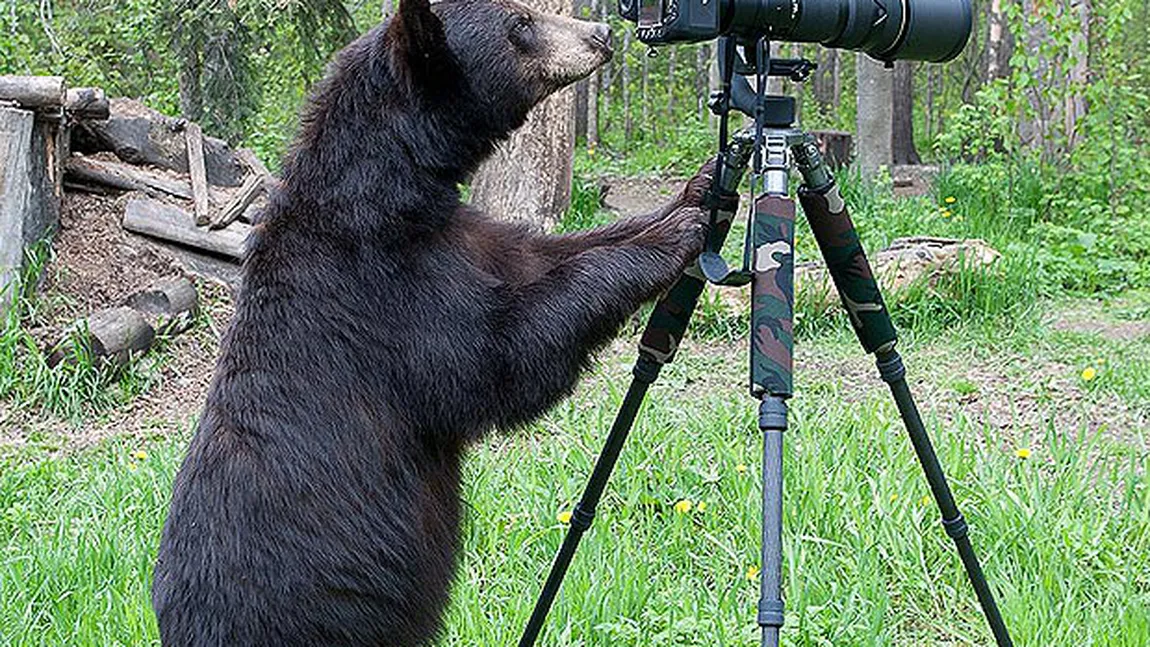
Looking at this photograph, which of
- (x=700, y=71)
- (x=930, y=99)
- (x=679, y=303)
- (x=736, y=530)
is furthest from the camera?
(x=700, y=71)

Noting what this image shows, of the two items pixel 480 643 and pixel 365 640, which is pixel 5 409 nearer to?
pixel 480 643

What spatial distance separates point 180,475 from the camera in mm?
2908

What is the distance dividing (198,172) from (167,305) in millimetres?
1227

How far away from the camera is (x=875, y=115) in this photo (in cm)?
1187

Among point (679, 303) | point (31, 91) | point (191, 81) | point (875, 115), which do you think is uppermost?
point (679, 303)

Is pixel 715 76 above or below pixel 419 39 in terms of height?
below

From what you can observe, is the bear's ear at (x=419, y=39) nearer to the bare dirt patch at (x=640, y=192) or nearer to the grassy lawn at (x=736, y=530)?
the grassy lawn at (x=736, y=530)

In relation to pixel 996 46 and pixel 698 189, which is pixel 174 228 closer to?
pixel 698 189

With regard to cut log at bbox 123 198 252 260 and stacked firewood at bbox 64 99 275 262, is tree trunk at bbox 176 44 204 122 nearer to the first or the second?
stacked firewood at bbox 64 99 275 262

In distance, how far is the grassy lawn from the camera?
143 inches

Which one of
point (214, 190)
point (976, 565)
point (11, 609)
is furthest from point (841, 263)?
point (214, 190)

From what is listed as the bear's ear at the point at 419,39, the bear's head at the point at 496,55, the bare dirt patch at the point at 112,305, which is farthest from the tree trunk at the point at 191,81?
the bear's ear at the point at 419,39

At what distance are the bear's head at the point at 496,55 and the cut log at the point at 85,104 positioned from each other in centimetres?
476

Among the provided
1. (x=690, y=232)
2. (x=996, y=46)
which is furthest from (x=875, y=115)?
(x=690, y=232)
